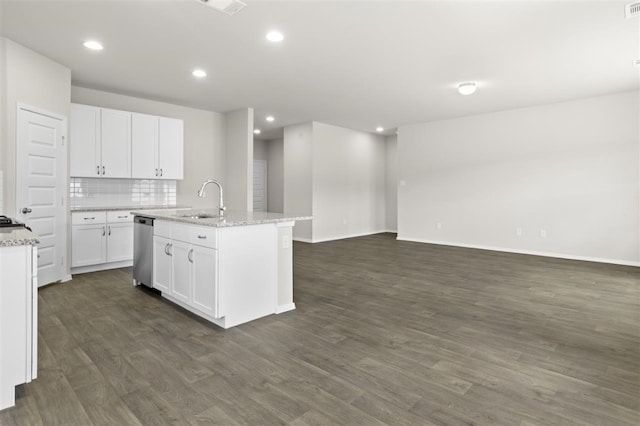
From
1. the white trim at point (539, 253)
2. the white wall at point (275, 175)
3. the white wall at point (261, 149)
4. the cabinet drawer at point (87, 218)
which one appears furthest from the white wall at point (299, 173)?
the cabinet drawer at point (87, 218)

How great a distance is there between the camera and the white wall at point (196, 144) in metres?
6.11

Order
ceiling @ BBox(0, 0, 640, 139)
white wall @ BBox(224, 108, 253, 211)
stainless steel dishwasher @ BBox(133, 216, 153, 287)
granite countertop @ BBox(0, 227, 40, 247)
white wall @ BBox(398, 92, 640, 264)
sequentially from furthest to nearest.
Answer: white wall @ BBox(224, 108, 253, 211), white wall @ BBox(398, 92, 640, 264), stainless steel dishwasher @ BBox(133, 216, 153, 287), ceiling @ BBox(0, 0, 640, 139), granite countertop @ BBox(0, 227, 40, 247)

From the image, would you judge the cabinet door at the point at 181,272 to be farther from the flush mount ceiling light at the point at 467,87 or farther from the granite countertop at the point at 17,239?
the flush mount ceiling light at the point at 467,87

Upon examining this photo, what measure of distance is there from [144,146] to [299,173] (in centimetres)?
345

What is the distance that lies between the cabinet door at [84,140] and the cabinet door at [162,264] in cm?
212

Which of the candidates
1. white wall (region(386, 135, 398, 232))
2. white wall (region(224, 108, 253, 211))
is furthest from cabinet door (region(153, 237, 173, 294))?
white wall (region(386, 135, 398, 232))

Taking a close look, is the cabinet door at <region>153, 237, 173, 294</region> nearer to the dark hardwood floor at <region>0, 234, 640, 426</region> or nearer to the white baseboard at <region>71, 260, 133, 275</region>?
the dark hardwood floor at <region>0, 234, 640, 426</region>

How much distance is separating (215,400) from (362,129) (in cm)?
771

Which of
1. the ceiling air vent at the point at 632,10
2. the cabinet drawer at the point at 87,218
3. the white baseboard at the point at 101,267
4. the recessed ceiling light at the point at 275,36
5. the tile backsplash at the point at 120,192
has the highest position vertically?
the recessed ceiling light at the point at 275,36

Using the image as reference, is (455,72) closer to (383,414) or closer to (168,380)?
(383,414)

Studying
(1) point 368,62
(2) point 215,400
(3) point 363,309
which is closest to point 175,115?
(1) point 368,62

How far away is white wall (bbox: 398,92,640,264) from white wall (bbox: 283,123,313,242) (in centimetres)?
229

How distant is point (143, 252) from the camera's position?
399 centimetres

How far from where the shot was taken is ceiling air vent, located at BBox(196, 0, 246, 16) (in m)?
2.87
